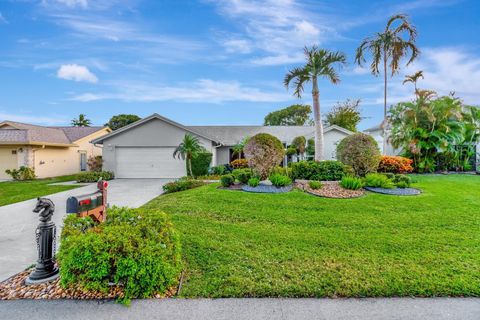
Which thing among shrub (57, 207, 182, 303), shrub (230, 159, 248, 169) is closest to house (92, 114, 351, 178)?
shrub (230, 159, 248, 169)

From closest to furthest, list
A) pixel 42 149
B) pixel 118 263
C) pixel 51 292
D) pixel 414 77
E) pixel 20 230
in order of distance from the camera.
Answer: pixel 118 263, pixel 51 292, pixel 20 230, pixel 414 77, pixel 42 149

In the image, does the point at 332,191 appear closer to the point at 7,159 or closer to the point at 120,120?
the point at 7,159

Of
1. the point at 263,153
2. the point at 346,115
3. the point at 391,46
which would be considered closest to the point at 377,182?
the point at 263,153

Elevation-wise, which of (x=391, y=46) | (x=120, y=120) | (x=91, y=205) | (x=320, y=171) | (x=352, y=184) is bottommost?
(x=352, y=184)

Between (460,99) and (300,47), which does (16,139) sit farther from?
(460,99)

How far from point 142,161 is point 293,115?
30246mm

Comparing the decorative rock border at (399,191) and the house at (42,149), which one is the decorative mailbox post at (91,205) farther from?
the house at (42,149)

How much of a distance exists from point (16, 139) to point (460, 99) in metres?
29.8

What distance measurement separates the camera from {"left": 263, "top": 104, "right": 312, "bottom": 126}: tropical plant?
40781 mm

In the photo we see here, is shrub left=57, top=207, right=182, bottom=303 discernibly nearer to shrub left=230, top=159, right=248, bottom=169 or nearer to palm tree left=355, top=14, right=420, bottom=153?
shrub left=230, top=159, right=248, bottom=169

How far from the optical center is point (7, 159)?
1698cm

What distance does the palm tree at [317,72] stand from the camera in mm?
12578

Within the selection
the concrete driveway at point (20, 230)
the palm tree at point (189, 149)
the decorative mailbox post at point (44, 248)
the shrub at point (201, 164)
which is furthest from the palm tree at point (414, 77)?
the decorative mailbox post at point (44, 248)

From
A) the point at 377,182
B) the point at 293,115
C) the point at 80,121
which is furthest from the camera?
the point at 293,115
